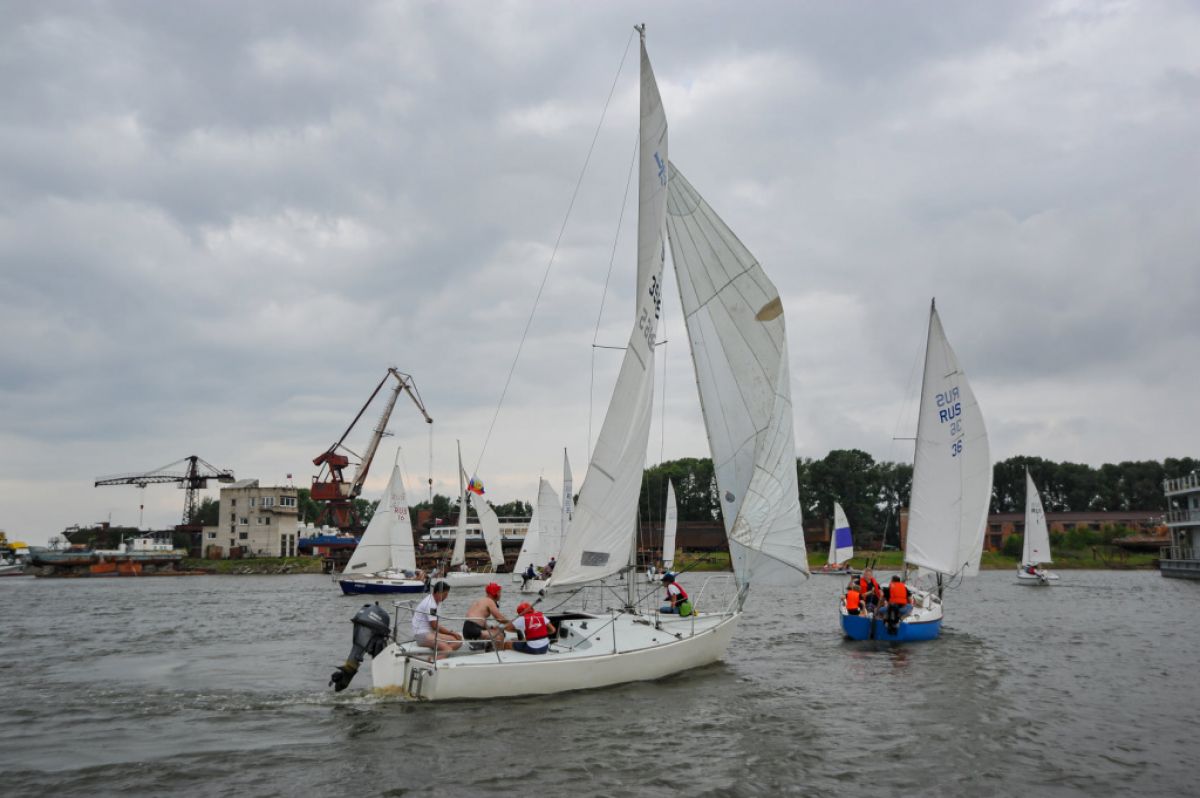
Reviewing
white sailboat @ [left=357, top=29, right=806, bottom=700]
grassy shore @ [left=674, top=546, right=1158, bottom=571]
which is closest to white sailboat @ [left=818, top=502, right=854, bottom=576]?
grassy shore @ [left=674, top=546, right=1158, bottom=571]

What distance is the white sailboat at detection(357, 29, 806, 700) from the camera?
14391mm

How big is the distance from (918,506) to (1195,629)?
9.15 m

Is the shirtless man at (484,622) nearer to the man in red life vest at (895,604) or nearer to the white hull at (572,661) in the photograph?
the white hull at (572,661)

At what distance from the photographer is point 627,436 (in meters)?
15.1

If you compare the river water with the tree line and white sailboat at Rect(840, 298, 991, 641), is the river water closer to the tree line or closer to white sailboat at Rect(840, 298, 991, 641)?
white sailboat at Rect(840, 298, 991, 641)

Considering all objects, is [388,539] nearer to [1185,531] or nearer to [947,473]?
[947,473]

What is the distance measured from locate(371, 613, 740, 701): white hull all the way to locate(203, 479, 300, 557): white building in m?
88.4

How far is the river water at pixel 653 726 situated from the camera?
34.0 ft

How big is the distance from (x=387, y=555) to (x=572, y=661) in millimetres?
35255

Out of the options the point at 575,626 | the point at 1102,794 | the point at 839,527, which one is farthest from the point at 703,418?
the point at 839,527

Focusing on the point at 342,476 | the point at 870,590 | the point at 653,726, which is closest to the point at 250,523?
the point at 342,476

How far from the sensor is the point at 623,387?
15.1m

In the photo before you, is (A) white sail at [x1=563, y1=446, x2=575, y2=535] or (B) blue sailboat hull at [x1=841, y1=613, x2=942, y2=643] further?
(A) white sail at [x1=563, y1=446, x2=575, y2=535]

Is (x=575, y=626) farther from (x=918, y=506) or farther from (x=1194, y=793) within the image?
(x=918, y=506)
